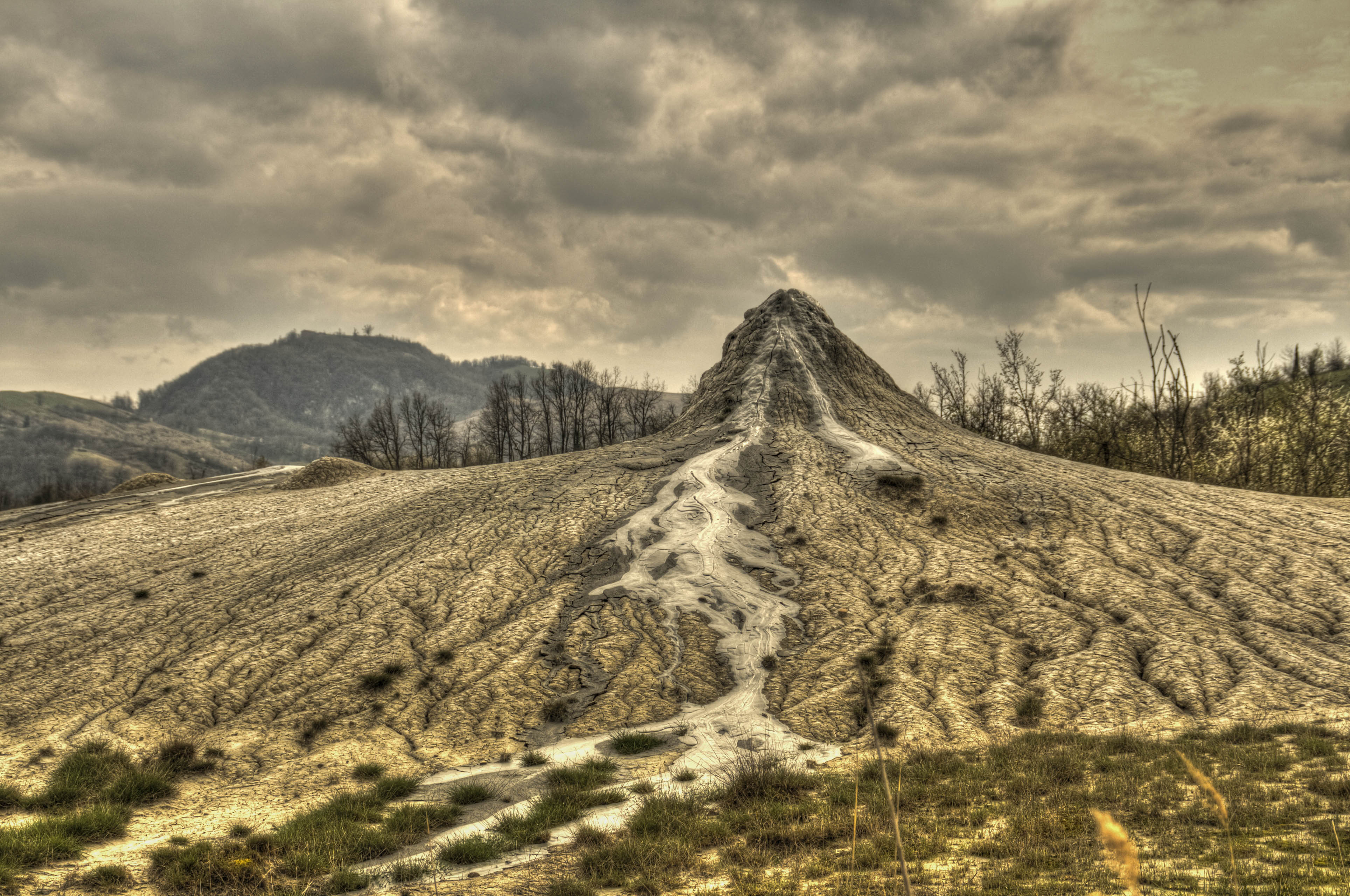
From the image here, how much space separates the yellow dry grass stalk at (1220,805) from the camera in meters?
3.10

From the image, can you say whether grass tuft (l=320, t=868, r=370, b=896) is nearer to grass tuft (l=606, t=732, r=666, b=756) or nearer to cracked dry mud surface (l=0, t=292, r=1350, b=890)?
cracked dry mud surface (l=0, t=292, r=1350, b=890)

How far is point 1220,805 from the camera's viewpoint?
11.0 ft

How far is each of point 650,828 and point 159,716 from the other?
1251cm

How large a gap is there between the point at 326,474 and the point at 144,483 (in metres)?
16.2

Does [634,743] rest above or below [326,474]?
below

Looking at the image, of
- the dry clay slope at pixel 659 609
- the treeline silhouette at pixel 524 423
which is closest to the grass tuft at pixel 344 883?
the dry clay slope at pixel 659 609

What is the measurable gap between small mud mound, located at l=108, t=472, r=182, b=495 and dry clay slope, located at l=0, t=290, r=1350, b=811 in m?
14.3

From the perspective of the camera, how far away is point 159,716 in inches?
631

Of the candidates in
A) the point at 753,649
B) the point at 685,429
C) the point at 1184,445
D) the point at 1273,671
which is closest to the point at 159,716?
the point at 753,649

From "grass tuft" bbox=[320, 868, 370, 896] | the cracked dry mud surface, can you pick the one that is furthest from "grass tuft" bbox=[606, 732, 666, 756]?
"grass tuft" bbox=[320, 868, 370, 896]

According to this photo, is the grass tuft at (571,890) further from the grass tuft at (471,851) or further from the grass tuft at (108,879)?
the grass tuft at (108,879)

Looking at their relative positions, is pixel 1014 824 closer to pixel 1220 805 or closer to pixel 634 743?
pixel 1220 805

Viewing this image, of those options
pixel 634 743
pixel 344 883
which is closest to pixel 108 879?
pixel 344 883

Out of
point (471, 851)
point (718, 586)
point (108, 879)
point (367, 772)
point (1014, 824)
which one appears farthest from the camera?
point (718, 586)
